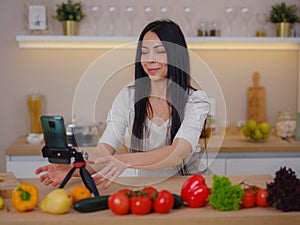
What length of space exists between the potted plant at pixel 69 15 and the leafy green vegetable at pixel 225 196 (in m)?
2.15

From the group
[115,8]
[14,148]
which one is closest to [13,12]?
[115,8]

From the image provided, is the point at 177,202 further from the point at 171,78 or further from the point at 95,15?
the point at 95,15

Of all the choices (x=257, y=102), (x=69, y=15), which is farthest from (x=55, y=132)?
(x=257, y=102)

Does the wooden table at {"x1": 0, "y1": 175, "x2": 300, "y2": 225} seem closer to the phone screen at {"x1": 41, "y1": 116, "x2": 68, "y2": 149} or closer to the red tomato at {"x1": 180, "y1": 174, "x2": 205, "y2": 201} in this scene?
the red tomato at {"x1": 180, "y1": 174, "x2": 205, "y2": 201}

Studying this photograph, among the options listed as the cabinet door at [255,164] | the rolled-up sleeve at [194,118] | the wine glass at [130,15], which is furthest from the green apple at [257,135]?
the rolled-up sleeve at [194,118]

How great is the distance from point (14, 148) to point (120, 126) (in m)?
1.11

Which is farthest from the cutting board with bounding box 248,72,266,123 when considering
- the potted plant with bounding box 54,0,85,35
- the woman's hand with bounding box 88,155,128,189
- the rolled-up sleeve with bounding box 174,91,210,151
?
the woman's hand with bounding box 88,155,128,189

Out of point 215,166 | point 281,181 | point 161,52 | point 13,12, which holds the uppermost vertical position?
point 13,12

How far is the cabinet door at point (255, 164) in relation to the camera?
3.43 m

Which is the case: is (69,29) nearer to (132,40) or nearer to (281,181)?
(132,40)

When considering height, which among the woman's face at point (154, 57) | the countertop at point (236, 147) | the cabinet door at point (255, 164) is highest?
the woman's face at point (154, 57)

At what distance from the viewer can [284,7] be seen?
3811mm

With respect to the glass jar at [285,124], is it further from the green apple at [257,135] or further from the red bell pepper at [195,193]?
the red bell pepper at [195,193]

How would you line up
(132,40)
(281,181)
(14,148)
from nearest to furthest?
(281,181) → (14,148) → (132,40)
